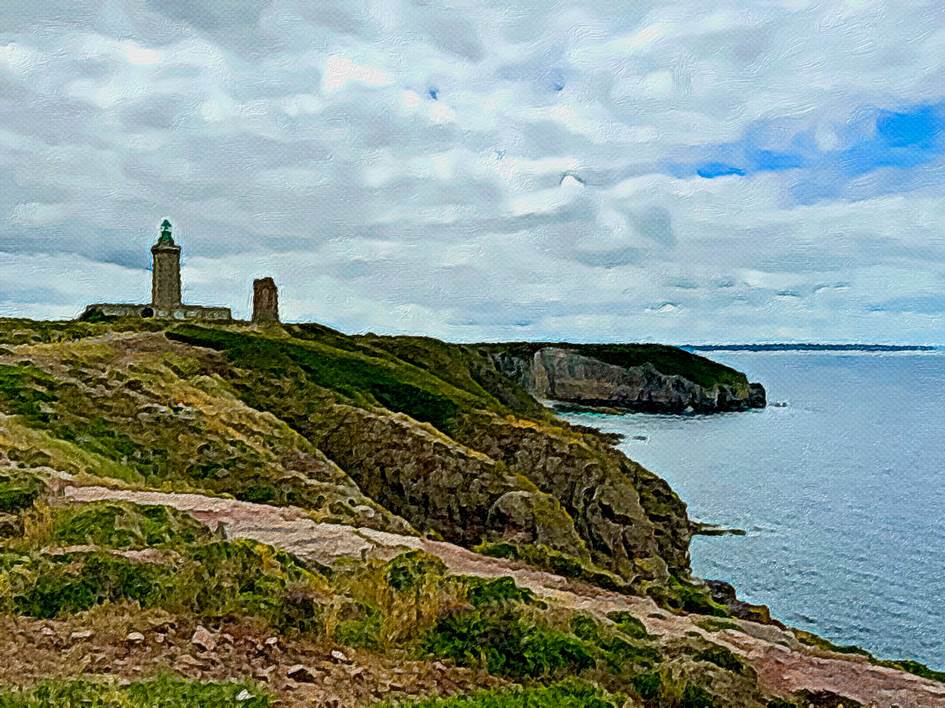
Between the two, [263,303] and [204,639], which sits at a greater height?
[263,303]

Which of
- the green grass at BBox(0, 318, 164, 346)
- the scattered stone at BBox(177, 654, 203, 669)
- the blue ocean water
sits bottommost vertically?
the blue ocean water

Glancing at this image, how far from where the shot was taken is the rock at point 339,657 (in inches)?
380

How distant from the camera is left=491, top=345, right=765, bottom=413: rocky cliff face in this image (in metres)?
155

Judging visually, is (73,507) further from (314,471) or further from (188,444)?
(314,471)

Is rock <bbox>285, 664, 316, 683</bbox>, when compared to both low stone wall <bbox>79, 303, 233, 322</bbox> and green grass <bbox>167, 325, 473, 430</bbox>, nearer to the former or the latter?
green grass <bbox>167, 325, 473, 430</bbox>

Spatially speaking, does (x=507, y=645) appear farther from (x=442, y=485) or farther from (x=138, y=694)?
(x=442, y=485)

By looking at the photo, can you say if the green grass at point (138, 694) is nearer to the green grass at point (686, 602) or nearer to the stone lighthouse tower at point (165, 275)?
the green grass at point (686, 602)

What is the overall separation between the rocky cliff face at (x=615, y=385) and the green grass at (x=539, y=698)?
14564cm

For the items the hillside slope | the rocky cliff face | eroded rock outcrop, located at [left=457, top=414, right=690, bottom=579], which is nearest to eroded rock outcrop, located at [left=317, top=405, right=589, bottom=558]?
the hillside slope

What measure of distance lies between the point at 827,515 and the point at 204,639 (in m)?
57.9

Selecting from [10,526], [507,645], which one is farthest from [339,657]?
[10,526]

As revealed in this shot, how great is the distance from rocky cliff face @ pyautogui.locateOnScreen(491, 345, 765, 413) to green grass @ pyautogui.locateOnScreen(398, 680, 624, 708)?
145635 millimetres

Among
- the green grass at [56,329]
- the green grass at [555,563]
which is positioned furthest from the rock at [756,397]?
the green grass at [555,563]

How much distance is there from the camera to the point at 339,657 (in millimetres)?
9711
